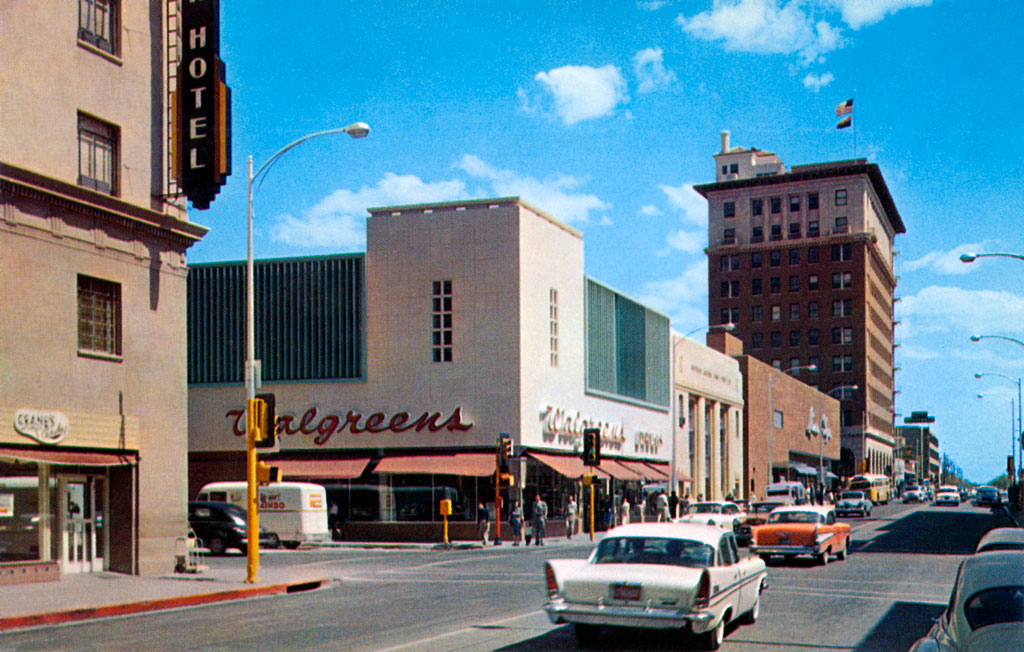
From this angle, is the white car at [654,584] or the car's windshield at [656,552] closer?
the white car at [654,584]

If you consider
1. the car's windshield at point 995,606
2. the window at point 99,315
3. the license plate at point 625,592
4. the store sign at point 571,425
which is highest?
the window at point 99,315

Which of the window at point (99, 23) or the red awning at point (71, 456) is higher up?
the window at point (99, 23)

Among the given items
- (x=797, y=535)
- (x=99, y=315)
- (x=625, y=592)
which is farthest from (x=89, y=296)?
(x=797, y=535)

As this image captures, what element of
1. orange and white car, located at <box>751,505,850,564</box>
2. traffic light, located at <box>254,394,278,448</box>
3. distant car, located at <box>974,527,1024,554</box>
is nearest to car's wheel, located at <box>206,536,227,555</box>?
traffic light, located at <box>254,394,278,448</box>

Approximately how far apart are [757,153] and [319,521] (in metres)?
118

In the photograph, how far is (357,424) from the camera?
161ft

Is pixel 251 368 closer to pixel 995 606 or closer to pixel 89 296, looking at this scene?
pixel 89 296

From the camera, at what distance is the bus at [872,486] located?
101562mm

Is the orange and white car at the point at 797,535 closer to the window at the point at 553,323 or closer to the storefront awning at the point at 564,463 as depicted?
the storefront awning at the point at 564,463

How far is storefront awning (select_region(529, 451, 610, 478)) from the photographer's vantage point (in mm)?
48125

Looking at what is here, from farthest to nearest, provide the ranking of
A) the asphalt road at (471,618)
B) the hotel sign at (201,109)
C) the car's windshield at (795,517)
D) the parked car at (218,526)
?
1. the parked car at (218,526)
2. the car's windshield at (795,517)
3. the hotel sign at (201,109)
4. the asphalt road at (471,618)

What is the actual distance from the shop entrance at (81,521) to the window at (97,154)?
641 cm

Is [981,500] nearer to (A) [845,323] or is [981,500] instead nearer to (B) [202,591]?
(A) [845,323]

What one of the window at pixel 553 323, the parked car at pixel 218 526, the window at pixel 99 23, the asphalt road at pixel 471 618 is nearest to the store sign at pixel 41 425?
the asphalt road at pixel 471 618
